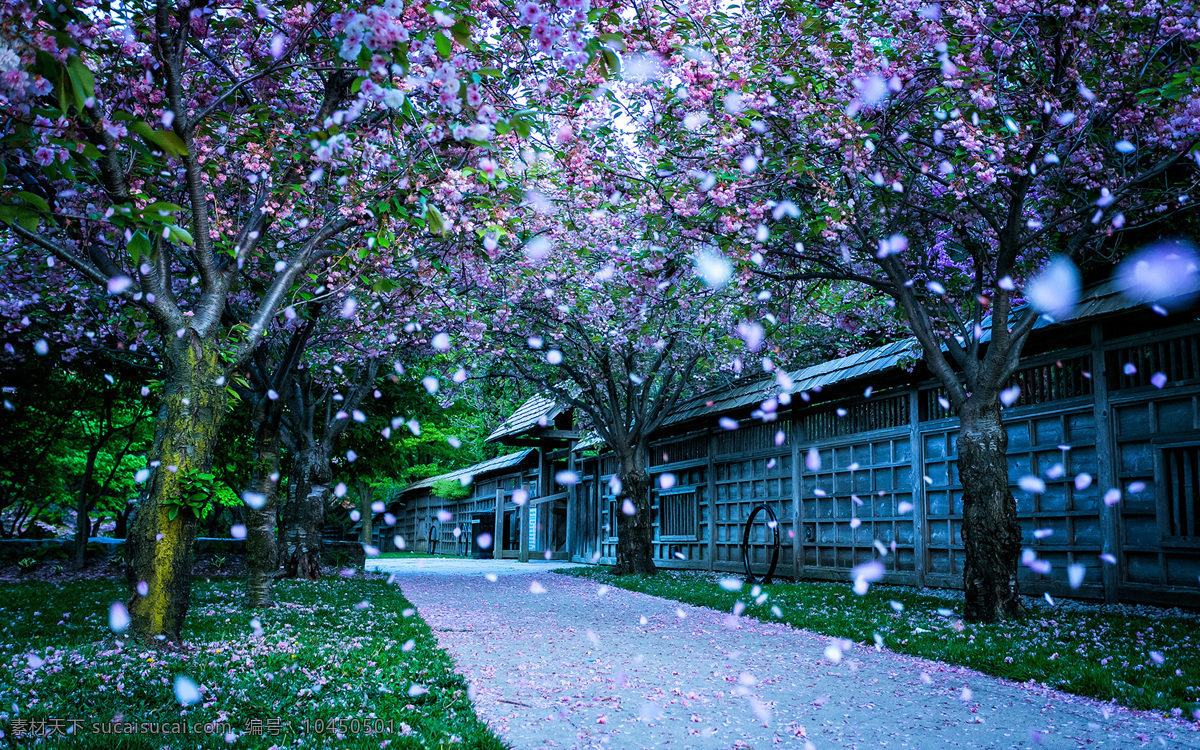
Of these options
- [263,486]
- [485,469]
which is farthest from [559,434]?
[263,486]

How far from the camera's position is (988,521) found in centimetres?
738

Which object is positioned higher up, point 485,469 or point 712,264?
point 712,264

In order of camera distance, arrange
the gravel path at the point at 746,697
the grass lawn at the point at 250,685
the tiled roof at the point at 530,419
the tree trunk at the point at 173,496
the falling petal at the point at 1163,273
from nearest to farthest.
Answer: the grass lawn at the point at 250,685
the gravel path at the point at 746,697
the tree trunk at the point at 173,496
the falling petal at the point at 1163,273
the tiled roof at the point at 530,419

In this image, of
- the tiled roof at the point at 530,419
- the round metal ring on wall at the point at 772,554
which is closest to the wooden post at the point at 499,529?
the tiled roof at the point at 530,419

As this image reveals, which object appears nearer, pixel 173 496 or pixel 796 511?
pixel 173 496

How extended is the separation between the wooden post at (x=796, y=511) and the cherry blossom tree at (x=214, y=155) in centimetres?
796

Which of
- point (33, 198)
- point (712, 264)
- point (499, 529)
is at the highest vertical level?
point (712, 264)

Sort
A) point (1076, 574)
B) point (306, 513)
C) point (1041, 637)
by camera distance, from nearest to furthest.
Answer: point (1041, 637) → point (1076, 574) → point (306, 513)

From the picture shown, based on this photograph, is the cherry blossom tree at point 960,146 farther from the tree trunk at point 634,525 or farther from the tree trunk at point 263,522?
the tree trunk at point 634,525

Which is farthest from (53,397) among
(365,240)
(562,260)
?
(365,240)

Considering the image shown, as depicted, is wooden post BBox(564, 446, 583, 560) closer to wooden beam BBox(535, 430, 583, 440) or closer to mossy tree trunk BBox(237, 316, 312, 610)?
wooden beam BBox(535, 430, 583, 440)

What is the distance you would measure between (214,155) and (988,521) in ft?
24.7

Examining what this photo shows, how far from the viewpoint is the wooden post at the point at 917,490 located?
1034 cm

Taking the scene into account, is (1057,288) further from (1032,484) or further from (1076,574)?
(1076,574)
